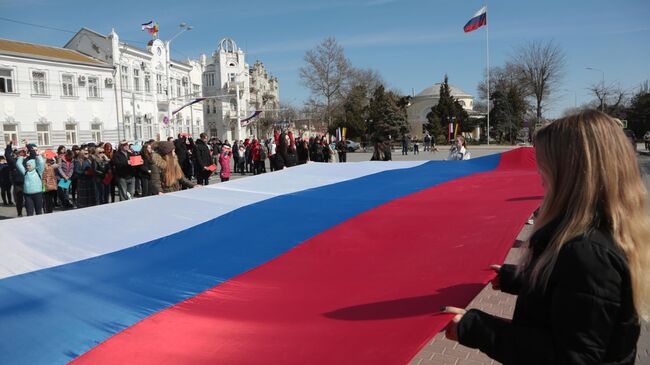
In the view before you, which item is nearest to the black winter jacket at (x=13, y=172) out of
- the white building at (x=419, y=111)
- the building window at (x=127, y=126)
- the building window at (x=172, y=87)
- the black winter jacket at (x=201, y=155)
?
the black winter jacket at (x=201, y=155)

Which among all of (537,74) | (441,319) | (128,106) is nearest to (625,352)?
(441,319)

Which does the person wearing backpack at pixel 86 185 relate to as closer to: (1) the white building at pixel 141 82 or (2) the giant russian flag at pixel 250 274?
(2) the giant russian flag at pixel 250 274

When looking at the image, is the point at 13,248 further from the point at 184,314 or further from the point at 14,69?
the point at 14,69

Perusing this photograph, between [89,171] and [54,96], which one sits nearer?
[89,171]

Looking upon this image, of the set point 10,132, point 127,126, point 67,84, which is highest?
point 67,84

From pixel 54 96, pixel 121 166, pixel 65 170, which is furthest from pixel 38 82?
pixel 121 166

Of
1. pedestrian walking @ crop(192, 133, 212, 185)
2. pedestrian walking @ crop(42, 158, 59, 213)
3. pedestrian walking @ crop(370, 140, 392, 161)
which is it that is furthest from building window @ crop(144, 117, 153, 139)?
pedestrian walking @ crop(370, 140, 392, 161)

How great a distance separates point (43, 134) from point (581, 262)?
1582 inches

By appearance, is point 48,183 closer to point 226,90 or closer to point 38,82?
point 38,82

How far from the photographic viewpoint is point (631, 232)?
1.52 metres

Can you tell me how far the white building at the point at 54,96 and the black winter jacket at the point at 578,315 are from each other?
38.2 m

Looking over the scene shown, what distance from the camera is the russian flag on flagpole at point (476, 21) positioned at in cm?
4744

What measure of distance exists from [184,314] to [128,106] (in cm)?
4425

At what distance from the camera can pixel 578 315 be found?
1435mm
